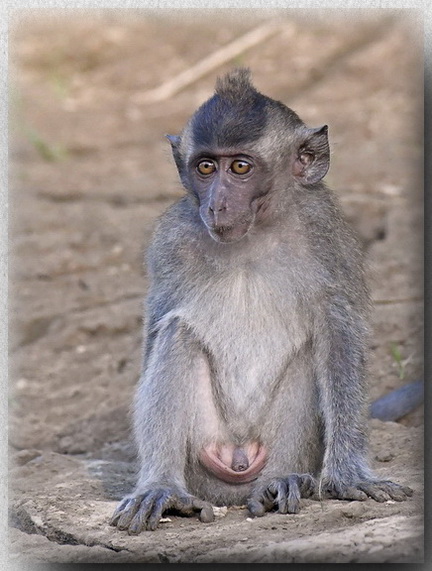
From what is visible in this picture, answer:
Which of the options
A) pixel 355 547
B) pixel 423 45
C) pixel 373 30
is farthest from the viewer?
pixel 373 30

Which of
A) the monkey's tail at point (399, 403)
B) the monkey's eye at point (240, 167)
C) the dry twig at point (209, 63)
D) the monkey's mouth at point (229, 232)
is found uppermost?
the dry twig at point (209, 63)

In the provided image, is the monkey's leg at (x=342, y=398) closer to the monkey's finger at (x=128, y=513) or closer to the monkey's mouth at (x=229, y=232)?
the monkey's mouth at (x=229, y=232)

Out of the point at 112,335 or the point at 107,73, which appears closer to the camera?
the point at 112,335

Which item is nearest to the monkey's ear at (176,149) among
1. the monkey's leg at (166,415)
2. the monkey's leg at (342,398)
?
the monkey's leg at (166,415)

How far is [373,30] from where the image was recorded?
15.1m

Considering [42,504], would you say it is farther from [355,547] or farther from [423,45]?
[423,45]

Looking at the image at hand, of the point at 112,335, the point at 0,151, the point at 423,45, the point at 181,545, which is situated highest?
the point at 423,45

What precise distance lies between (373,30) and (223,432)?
→ 9490mm

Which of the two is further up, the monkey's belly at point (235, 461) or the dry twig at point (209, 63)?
the dry twig at point (209, 63)

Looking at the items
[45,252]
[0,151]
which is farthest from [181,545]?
[45,252]

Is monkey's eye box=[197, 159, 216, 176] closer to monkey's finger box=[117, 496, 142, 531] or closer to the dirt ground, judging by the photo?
the dirt ground

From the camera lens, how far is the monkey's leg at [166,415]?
6.46 m

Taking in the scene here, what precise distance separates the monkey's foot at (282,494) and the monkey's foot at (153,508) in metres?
0.26

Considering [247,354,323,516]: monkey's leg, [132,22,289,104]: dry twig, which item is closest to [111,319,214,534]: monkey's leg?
[247,354,323,516]: monkey's leg
